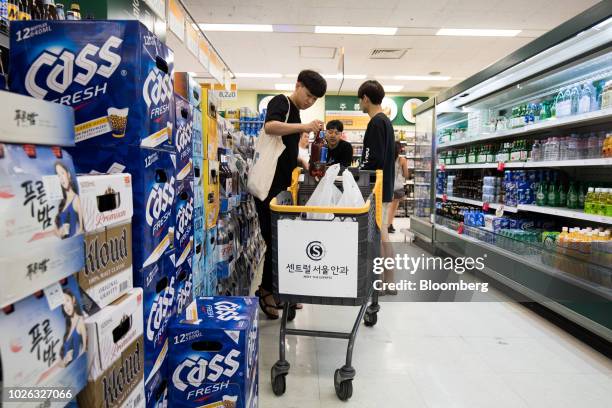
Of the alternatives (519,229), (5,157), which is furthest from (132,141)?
(519,229)

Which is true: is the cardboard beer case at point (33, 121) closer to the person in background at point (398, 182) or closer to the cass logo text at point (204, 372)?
the cass logo text at point (204, 372)

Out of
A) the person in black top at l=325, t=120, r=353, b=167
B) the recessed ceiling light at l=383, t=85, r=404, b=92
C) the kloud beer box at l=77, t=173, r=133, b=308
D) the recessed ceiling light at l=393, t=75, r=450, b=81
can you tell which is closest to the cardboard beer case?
the kloud beer box at l=77, t=173, r=133, b=308

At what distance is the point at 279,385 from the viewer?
6.04ft

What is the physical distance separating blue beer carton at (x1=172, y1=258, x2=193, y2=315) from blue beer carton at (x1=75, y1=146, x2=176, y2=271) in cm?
17

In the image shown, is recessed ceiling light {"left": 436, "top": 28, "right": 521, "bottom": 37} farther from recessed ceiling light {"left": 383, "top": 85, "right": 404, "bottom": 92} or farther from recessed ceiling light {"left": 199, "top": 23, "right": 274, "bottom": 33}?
recessed ceiling light {"left": 383, "top": 85, "right": 404, "bottom": 92}

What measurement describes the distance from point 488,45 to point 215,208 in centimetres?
758

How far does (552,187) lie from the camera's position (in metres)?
3.37

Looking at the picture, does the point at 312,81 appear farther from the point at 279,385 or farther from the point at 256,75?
the point at 256,75

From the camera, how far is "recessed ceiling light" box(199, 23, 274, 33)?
668 centimetres

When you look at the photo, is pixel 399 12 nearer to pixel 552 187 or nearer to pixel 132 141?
pixel 552 187

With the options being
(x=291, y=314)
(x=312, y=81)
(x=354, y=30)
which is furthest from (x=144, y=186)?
(x=354, y=30)

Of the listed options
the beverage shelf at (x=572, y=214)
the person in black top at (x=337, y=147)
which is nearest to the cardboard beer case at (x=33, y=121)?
the person in black top at (x=337, y=147)

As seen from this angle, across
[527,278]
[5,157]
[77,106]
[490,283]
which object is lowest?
[490,283]

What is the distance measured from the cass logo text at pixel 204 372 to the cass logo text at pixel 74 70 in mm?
908
